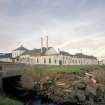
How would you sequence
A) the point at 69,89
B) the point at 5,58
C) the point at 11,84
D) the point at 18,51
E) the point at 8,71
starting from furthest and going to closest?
the point at 18,51 → the point at 5,58 → the point at 11,84 → the point at 69,89 → the point at 8,71

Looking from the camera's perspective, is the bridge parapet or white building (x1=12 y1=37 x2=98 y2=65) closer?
the bridge parapet

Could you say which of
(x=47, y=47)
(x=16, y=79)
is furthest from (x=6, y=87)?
(x=47, y=47)

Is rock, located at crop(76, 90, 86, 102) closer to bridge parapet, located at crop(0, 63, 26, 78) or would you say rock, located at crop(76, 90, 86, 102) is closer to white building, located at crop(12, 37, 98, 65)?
bridge parapet, located at crop(0, 63, 26, 78)

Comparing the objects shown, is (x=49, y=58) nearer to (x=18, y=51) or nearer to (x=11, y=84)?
(x=18, y=51)

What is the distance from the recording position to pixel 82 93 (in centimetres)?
4206

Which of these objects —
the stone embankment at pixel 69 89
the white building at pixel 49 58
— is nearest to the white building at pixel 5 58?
the white building at pixel 49 58

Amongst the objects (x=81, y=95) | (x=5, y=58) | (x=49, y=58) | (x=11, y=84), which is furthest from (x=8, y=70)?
(x=5, y=58)

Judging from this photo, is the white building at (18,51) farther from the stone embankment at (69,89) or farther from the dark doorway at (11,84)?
the dark doorway at (11,84)

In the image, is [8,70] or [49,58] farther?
[49,58]

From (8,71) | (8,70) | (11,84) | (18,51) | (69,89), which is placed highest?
(18,51)

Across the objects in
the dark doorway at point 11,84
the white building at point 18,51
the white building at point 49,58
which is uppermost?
the white building at point 18,51

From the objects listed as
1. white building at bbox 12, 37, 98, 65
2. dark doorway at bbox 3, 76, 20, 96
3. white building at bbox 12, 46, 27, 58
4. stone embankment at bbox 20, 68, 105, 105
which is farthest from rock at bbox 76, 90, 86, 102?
white building at bbox 12, 46, 27, 58

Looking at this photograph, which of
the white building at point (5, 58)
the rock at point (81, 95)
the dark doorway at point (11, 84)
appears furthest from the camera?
the white building at point (5, 58)

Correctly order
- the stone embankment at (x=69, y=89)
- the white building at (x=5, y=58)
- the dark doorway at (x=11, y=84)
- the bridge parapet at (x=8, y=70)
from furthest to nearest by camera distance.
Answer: the white building at (x=5, y=58), the dark doorway at (x=11, y=84), the stone embankment at (x=69, y=89), the bridge parapet at (x=8, y=70)
